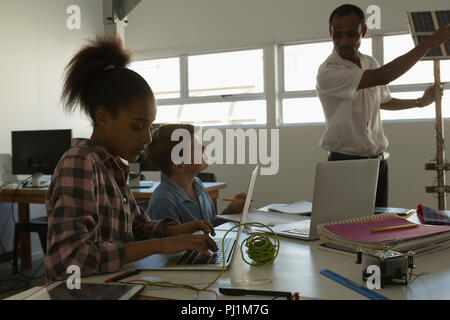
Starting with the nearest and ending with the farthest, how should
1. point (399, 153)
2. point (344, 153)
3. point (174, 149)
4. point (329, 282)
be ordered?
1. point (329, 282)
2. point (174, 149)
3. point (344, 153)
4. point (399, 153)

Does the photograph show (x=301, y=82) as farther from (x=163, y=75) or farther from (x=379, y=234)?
(x=379, y=234)

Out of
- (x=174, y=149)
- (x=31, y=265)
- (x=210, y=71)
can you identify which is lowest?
(x=31, y=265)

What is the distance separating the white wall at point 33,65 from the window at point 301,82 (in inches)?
84.2

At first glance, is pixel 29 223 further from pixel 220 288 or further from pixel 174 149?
pixel 220 288

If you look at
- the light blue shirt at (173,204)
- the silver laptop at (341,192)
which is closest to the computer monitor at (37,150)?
the light blue shirt at (173,204)

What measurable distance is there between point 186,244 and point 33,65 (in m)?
3.61

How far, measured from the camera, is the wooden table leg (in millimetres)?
3609

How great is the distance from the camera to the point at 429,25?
202cm

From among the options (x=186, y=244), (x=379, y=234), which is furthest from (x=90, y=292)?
(x=379, y=234)

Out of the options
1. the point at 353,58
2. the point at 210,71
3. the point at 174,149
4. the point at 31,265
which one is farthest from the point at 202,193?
the point at 210,71

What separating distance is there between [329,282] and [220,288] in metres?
0.23

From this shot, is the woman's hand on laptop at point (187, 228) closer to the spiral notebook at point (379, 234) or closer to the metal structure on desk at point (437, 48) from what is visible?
the spiral notebook at point (379, 234)

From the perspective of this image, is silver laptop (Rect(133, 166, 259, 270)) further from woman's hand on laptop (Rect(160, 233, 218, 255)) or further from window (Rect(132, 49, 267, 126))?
window (Rect(132, 49, 267, 126))

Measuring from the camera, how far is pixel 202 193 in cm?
174
